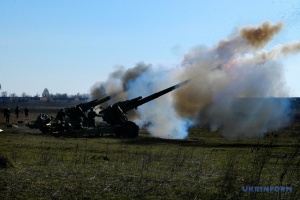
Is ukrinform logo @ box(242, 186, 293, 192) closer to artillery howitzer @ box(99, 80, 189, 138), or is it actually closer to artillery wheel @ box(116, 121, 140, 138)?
artillery howitzer @ box(99, 80, 189, 138)

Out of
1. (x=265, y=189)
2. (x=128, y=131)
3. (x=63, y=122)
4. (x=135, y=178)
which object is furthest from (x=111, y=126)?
(x=265, y=189)

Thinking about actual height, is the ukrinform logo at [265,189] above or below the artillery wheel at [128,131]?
below

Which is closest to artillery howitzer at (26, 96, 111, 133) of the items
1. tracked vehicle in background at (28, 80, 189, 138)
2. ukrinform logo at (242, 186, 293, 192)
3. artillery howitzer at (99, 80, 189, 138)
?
tracked vehicle in background at (28, 80, 189, 138)

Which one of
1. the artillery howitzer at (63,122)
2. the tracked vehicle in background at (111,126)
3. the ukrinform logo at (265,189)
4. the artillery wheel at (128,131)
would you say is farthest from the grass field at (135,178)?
the artillery howitzer at (63,122)

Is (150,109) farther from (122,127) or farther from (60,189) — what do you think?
(60,189)

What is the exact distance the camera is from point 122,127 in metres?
39.4

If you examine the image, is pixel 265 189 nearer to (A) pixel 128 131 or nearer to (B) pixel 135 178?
(B) pixel 135 178

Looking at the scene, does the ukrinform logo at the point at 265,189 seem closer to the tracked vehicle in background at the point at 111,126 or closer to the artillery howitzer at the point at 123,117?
the tracked vehicle in background at the point at 111,126

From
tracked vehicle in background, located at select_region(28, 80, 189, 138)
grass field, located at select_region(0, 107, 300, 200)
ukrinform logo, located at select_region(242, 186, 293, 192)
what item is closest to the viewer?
grass field, located at select_region(0, 107, 300, 200)

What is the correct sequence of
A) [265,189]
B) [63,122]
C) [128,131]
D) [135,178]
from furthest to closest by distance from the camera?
[63,122]
[128,131]
[135,178]
[265,189]

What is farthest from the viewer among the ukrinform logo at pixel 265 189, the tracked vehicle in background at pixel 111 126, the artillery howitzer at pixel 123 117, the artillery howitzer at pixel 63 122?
the artillery howitzer at pixel 63 122

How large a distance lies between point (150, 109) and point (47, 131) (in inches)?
455

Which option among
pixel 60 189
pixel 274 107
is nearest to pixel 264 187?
pixel 60 189

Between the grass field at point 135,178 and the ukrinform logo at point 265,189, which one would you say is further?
the ukrinform logo at point 265,189
